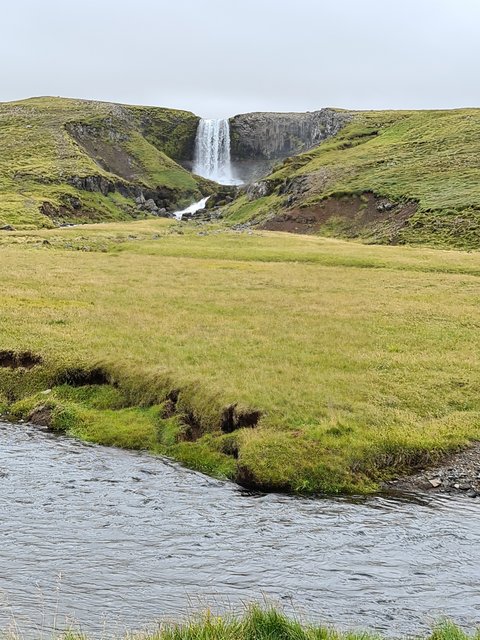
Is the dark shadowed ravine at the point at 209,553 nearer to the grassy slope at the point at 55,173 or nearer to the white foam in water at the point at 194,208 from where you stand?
the grassy slope at the point at 55,173

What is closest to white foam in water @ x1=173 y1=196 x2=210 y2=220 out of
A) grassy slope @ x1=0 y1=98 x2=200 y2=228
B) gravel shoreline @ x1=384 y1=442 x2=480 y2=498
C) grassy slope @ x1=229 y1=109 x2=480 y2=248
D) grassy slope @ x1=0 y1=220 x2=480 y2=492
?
grassy slope @ x1=0 y1=98 x2=200 y2=228

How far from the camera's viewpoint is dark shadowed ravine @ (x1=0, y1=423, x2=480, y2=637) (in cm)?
1150

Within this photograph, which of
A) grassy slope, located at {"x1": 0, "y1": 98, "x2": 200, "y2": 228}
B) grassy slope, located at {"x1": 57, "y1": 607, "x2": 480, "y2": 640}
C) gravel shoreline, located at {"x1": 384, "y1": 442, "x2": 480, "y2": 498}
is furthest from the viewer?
grassy slope, located at {"x1": 0, "y1": 98, "x2": 200, "y2": 228}

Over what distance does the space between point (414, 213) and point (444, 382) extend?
7582 cm

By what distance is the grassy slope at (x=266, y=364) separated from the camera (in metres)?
19.3

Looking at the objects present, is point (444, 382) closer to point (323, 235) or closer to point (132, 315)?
point (132, 315)

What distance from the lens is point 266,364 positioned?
2531 centimetres

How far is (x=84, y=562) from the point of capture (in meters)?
13.2

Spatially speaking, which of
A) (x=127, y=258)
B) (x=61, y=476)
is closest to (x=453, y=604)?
(x=61, y=476)

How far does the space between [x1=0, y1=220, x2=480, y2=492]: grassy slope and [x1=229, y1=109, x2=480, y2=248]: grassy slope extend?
4181 cm

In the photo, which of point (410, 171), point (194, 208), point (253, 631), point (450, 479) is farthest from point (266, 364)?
point (194, 208)

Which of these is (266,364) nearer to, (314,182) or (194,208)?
(314,182)

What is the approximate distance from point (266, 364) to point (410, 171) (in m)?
100

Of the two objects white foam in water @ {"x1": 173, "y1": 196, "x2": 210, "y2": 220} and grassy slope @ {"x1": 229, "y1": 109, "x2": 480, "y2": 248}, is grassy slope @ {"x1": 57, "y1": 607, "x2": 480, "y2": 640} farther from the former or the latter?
white foam in water @ {"x1": 173, "y1": 196, "x2": 210, "y2": 220}
